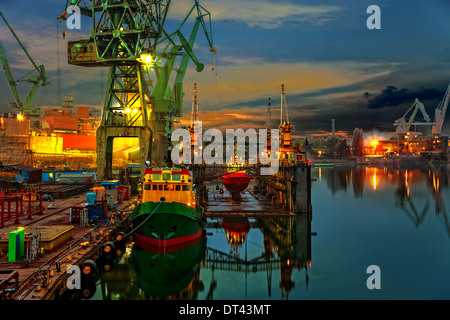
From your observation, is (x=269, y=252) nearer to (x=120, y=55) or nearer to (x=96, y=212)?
(x=96, y=212)

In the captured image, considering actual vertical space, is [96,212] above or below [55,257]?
above

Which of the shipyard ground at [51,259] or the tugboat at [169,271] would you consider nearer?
the shipyard ground at [51,259]

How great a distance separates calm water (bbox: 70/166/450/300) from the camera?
77.6 feet

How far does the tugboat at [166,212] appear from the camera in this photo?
27.6 metres

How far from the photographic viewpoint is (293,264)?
A: 29672 millimetres

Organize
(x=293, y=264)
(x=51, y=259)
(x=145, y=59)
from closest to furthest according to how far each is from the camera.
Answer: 1. (x=51, y=259)
2. (x=293, y=264)
3. (x=145, y=59)

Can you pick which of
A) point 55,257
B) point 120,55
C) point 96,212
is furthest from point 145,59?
point 55,257

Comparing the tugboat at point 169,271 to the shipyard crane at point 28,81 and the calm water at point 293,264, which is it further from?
the shipyard crane at point 28,81

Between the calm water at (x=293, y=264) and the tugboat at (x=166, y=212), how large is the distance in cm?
128

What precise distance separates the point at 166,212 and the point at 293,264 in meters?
11.9

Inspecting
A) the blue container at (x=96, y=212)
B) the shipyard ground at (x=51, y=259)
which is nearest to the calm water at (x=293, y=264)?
the shipyard ground at (x=51, y=259)

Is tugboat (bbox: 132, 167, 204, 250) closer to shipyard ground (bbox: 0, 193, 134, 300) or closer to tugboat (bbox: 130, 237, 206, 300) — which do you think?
tugboat (bbox: 130, 237, 206, 300)

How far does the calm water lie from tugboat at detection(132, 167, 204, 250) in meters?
1.28
